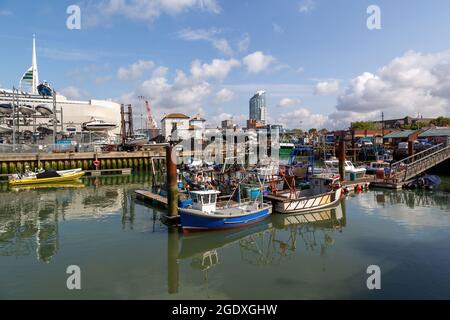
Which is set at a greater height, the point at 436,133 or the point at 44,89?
the point at 44,89

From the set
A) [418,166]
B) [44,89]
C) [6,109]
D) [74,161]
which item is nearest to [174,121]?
[44,89]

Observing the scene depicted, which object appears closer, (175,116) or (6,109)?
(6,109)

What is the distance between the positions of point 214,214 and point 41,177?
33.3 meters

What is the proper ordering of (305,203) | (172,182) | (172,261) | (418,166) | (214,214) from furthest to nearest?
(418,166) → (305,203) → (172,182) → (214,214) → (172,261)

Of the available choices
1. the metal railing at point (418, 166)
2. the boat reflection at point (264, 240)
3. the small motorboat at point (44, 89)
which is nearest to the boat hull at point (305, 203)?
the boat reflection at point (264, 240)

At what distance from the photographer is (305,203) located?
90.1 feet

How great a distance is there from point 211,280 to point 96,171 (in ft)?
153

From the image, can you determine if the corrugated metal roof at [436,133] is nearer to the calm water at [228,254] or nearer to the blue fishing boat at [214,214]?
the calm water at [228,254]

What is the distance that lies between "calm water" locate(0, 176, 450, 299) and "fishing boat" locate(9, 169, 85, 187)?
1352cm

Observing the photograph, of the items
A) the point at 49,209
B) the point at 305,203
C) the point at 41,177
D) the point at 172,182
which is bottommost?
the point at 49,209

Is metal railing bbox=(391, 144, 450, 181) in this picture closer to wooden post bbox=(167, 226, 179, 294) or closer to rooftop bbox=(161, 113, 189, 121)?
wooden post bbox=(167, 226, 179, 294)

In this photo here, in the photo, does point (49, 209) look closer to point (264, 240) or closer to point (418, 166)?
point (264, 240)

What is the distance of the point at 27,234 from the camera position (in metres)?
22.0
